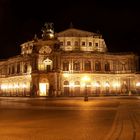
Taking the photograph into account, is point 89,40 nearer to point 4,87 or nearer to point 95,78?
point 95,78

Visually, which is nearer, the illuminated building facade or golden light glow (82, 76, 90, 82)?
golden light glow (82, 76, 90, 82)

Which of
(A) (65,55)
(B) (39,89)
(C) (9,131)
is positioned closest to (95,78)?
(A) (65,55)

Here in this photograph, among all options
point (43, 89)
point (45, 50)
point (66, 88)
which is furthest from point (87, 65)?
point (43, 89)

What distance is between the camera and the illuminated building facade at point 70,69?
242 feet

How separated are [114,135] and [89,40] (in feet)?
247

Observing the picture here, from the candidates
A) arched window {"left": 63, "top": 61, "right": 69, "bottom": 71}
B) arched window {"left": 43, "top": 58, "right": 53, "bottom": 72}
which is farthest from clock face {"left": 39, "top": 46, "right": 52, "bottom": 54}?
arched window {"left": 63, "top": 61, "right": 69, "bottom": 71}

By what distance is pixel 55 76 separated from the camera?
72.5 meters

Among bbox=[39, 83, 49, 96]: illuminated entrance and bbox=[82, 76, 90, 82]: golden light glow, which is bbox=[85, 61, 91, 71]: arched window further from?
Result: bbox=[39, 83, 49, 96]: illuminated entrance

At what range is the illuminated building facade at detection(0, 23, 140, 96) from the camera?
7388cm

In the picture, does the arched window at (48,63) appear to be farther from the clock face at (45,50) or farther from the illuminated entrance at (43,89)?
the illuminated entrance at (43,89)

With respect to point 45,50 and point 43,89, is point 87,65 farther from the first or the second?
point 43,89

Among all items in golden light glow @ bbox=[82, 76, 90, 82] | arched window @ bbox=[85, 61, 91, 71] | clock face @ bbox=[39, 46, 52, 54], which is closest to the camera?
golden light glow @ bbox=[82, 76, 90, 82]

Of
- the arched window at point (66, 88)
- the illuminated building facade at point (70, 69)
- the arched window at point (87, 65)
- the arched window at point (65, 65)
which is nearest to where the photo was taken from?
the illuminated building facade at point (70, 69)

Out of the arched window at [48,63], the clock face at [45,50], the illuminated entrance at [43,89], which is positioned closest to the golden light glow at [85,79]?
the arched window at [48,63]
